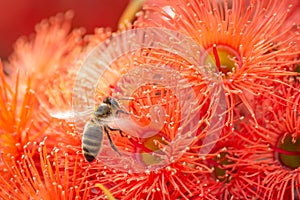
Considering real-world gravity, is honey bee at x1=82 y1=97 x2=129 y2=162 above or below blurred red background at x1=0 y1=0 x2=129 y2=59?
below

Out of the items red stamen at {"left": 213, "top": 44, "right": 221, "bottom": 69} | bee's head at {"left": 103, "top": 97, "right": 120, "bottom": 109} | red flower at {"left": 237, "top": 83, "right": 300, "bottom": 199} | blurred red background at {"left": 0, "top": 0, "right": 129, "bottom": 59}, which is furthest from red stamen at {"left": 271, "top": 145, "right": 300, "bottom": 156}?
blurred red background at {"left": 0, "top": 0, "right": 129, "bottom": 59}

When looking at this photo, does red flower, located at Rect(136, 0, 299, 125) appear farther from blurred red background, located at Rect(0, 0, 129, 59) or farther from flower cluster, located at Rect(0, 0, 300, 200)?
blurred red background, located at Rect(0, 0, 129, 59)

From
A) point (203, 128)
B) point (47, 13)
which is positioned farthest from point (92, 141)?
point (47, 13)

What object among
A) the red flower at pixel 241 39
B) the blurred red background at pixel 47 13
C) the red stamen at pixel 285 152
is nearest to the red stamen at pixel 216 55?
the red flower at pixel 241 39

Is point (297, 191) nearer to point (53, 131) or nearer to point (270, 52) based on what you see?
point (270, 52)

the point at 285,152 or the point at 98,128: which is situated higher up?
the point at 98,128

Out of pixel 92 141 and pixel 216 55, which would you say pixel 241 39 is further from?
pixel 92 141

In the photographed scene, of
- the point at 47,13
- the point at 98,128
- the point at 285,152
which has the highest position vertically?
the point at 47,13
